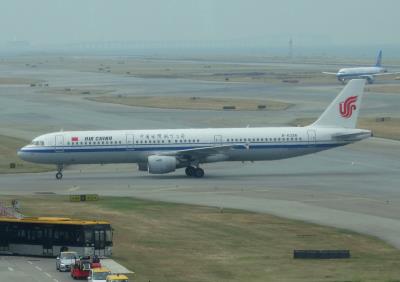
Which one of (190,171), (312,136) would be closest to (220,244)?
(190,171)

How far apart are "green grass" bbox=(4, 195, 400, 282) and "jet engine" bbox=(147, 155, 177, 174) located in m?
13.0

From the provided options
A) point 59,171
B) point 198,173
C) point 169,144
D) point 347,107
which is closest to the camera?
point 169,144

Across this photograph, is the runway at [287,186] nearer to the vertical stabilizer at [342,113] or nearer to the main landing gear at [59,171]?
the main landing gear at [59,171]

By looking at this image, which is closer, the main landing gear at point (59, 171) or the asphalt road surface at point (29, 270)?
the asphalt road surface at point (29, 270)

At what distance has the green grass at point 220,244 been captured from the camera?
154 ft

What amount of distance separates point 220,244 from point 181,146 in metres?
29.9

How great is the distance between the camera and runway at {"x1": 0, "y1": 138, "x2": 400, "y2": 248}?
63969 mm

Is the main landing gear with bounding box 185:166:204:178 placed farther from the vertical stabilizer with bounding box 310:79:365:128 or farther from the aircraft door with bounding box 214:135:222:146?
the vertical stabilizer with bounding box 310:79:365:128

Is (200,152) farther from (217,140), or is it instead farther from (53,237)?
(53,237)

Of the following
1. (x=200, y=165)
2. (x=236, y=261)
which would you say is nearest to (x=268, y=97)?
(x=200, y=165)

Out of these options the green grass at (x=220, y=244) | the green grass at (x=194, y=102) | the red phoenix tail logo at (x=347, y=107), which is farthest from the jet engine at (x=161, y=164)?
the green grass at (x=194, y=102)

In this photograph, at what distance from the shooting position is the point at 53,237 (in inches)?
2018

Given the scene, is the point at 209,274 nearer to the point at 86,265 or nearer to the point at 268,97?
the point at 86,265

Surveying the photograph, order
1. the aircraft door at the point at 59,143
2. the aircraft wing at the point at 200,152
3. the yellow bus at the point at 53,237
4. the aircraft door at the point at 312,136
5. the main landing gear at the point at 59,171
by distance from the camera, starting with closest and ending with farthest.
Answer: the yellow bus at the point at 53,237 → the aircraft wing at the point at 200,152 → the aircraft door at the point at 59,143 → the aircraft door at the point at 312,136 → the main landing gear at the point at 59,171
